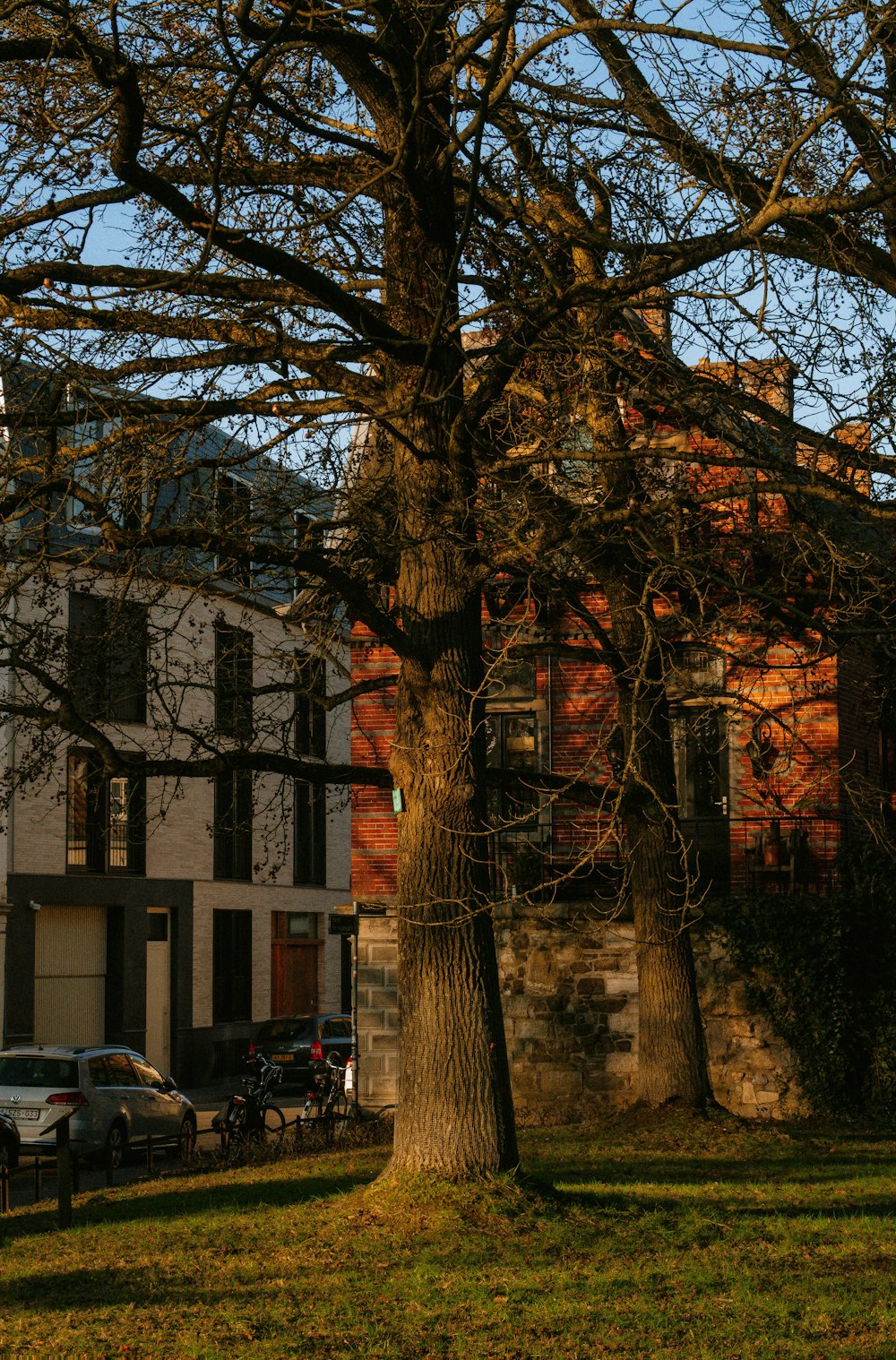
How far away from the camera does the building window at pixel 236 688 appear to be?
13.9 meters

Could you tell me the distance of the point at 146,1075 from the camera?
2055 centimetres

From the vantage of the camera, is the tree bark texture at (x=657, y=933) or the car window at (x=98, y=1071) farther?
the car window at (x=98, y=1071)

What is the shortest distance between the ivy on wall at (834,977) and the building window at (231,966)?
1814 centimetres

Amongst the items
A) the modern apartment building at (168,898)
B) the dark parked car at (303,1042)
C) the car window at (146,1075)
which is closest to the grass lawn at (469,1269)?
the car window at (146,1075)

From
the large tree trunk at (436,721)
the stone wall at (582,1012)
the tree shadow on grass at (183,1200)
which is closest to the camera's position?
the large tree trunk at (436,721)

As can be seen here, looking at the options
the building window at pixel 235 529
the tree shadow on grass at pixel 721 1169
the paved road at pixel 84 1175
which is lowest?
the paved road at pixel 84 1175

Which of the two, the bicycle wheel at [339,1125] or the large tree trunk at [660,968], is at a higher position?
the large tree trunk at [660,968]

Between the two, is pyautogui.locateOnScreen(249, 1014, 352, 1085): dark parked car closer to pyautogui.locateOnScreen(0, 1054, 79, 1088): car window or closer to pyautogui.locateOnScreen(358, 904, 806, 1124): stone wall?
pyautogui.locateOnScreen(358, 904, 806, 1124): stone wall

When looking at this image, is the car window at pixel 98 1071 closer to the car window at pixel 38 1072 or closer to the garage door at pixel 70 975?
the car window at pixel 38 1072

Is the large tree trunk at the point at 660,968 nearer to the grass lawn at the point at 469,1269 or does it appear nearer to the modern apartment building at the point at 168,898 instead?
the grass lawn at the point at 469,1269

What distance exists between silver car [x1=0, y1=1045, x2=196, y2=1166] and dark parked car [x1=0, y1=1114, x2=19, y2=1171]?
217 millimetres

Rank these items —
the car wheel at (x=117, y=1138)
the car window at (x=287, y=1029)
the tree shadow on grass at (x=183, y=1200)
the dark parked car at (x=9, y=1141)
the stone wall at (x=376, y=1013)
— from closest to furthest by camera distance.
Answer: the tree shadow on grass at (x=183, y=1200)
the dark parked car at (x=9, y=1141)
the car wheel at (x=117, y=1138)
the stone wall at (x=376, y=1013)
the car window at (x=287, y=1029)

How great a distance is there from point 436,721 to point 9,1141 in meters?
9.73

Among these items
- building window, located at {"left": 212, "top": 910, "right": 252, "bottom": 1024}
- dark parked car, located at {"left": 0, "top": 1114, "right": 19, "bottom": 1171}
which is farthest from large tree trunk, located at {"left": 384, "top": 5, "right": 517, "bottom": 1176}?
building window, located at {"left": 212, "top": 910, "right": 252, "bottom": 1024}
